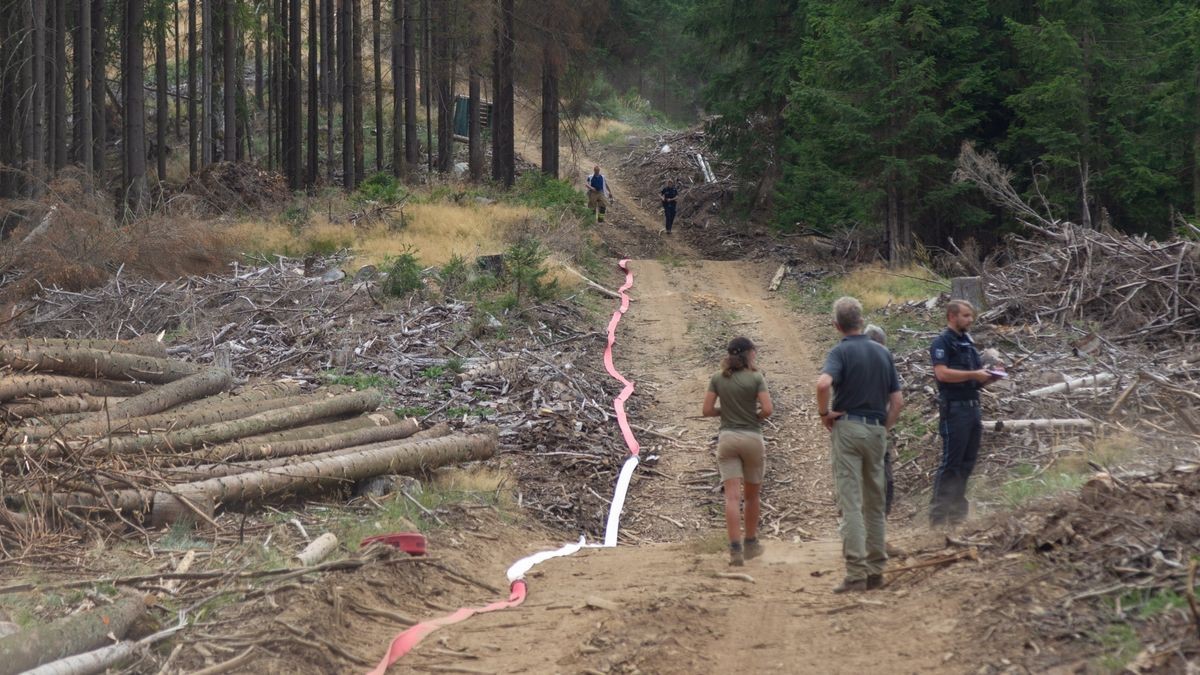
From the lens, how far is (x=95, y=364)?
455 inches

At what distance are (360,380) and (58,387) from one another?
12.8 feet

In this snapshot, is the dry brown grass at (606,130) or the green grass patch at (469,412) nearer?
the green grass patch at (469,412)

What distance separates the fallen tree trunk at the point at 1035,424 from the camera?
10.7 m

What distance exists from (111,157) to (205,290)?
93.8 ft

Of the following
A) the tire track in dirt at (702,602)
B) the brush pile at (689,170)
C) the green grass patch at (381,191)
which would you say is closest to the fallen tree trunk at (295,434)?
the tire track in dirt at (702,602)

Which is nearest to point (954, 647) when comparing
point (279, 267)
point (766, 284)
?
point (279, 267)

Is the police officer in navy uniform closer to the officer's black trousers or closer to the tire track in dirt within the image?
the officer's black trousers

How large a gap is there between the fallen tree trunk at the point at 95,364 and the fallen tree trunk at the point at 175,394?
0.22m

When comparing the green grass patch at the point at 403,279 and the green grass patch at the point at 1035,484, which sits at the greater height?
the green grass patch at the point at 403,279

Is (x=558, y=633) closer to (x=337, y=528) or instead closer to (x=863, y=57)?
(x=337, y=528)

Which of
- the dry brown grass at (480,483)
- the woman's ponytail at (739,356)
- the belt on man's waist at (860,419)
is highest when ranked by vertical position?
the woman's ponytail at (739,356)

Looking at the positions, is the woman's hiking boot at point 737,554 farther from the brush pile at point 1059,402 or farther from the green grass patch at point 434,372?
the green grass patch at point 434,372

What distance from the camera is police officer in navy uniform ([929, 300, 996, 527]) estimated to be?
350 inches

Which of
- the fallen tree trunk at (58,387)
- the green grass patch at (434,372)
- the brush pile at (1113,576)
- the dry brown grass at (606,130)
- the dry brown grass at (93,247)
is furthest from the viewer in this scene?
the dry brown grass at (606,130)
